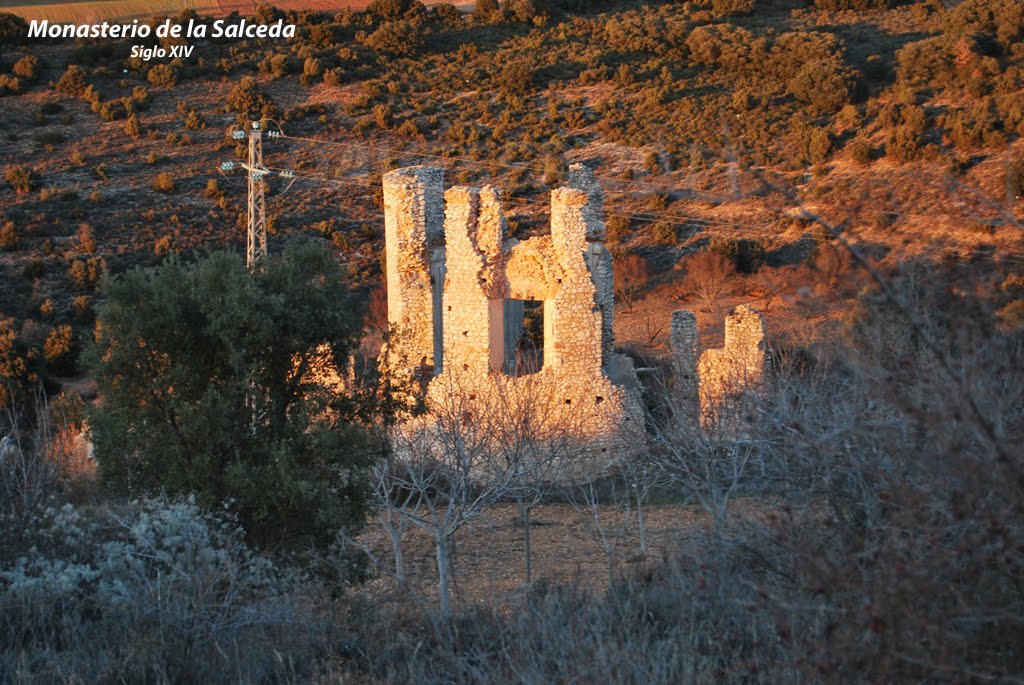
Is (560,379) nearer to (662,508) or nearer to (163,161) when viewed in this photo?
(662,508)

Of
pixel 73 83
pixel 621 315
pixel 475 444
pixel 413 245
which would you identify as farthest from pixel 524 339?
pixel 73 83

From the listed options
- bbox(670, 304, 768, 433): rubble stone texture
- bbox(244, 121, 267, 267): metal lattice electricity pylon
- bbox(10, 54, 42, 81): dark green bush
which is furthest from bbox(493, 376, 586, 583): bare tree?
bbox(10, 54, 42, 81): dark green bush

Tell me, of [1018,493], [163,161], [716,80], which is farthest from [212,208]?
[1018,493]

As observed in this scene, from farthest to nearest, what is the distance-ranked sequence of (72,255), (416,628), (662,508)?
1. (72,255)
2. (662,508)
3. (416,628)

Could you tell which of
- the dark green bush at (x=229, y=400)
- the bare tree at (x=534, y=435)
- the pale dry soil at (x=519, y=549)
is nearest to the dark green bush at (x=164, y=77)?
the bare tree at (x=534, y=435)

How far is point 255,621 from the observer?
7.75 meters

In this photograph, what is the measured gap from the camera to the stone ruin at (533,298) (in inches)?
742

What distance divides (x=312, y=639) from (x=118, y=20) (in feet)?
150

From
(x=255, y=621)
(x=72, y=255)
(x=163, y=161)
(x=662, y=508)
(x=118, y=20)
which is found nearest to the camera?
(x=255, y=621)

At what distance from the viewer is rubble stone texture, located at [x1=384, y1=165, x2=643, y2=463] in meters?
18.8

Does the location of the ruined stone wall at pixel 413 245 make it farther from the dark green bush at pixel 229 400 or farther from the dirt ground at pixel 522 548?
the dark green bush at pixel 229 400

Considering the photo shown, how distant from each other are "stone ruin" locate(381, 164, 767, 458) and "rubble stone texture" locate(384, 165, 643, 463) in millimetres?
16

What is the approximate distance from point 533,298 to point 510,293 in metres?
0.41

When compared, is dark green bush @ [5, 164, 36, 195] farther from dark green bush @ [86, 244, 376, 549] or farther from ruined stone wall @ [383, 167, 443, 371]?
dark green bush @ [86, 244, 376, 549]
